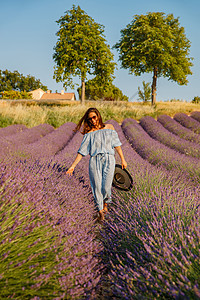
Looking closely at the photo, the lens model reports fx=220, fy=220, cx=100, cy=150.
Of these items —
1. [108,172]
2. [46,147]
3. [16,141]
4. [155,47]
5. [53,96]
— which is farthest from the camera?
[53,96]

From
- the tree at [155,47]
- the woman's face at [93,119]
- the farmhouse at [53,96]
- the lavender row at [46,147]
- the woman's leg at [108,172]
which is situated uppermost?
the tree at [155,47]

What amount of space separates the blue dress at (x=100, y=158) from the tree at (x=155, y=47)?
63.5ft

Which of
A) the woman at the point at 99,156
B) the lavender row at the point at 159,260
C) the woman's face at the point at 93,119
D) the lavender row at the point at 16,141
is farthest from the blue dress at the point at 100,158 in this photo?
the lavender row at the point at 16,141

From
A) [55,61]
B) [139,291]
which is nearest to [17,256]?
[139,291]

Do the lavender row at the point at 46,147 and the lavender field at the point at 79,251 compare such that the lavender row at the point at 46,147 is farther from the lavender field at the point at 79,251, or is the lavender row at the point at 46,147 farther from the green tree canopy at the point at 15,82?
the green tree canopy at the point at 15,82

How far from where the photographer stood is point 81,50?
66.2 feet

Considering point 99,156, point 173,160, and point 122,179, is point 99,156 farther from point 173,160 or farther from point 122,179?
point 173,160

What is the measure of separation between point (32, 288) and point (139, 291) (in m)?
0.65

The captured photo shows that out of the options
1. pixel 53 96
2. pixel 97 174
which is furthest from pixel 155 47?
pixel 53 96

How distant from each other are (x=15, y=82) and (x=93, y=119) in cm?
6219

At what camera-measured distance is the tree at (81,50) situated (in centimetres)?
1945

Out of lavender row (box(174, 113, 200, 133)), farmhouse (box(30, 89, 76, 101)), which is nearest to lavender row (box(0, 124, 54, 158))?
lavender row (box(174, 113, 200, 133))

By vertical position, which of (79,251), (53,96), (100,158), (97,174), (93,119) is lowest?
(79,251)

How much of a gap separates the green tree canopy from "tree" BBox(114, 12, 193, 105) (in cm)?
4160
